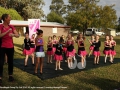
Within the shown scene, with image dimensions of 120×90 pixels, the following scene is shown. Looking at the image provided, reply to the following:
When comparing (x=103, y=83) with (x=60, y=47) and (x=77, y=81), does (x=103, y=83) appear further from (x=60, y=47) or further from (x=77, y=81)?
(x=60, y=47)

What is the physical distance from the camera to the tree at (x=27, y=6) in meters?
50.9

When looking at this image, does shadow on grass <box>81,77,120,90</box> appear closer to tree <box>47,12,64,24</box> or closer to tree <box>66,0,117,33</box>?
tree <box>66,0,117,33</box>

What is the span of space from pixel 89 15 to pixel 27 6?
1829 centimetres

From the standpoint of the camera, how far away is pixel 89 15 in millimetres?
41812

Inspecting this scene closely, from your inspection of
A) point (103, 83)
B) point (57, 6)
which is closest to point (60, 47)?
point (103, 83)

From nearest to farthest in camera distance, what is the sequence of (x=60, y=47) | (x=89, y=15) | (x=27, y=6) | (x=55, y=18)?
(x=60, y=47) → (x=89, y=15) → (x=27, y=6) → (x=55, y=18)

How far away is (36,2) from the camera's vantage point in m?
52.7

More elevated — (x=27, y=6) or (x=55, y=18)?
(x=27, y=6)

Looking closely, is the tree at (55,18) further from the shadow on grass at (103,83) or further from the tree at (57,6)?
the shadow on grass at (103,83)

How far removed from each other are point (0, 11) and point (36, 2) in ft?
48.0

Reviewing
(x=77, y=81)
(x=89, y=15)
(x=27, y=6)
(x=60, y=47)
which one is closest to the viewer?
(x=77, y=81)

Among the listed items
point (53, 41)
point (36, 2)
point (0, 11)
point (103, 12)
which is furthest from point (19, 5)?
point (53, 41)

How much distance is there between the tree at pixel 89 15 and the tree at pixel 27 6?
1211 cm

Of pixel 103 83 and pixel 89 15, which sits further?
pixel 89 15
